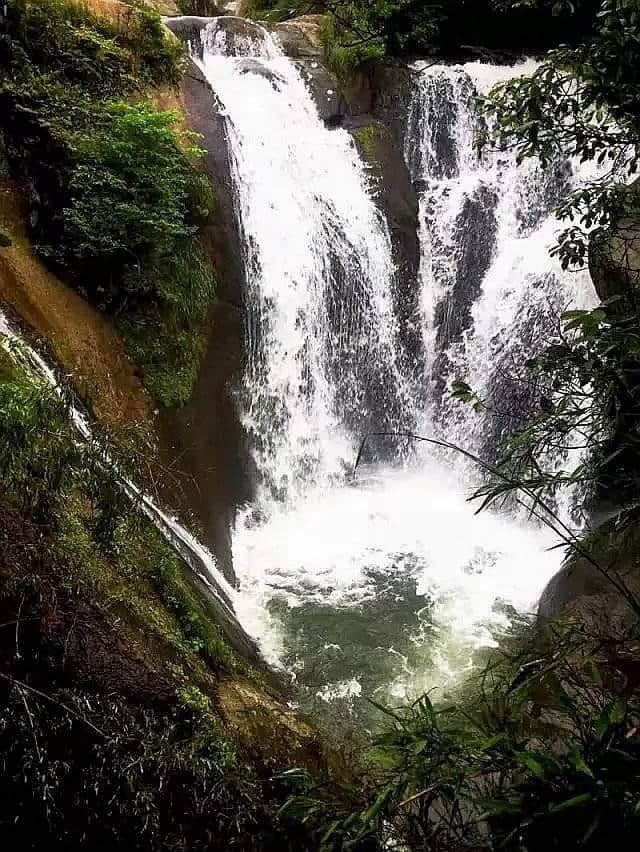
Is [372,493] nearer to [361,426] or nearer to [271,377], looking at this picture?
[361,426]

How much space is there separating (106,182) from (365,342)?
13.7 ft

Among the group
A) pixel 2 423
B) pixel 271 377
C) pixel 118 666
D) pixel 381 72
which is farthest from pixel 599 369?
pixel 381 72

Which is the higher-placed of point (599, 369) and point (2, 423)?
point (2, 423)

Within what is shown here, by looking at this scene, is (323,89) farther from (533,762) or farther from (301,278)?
(533,762)

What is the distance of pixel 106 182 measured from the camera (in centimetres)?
618

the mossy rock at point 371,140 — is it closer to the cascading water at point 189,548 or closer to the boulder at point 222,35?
the boulder at point 222,35

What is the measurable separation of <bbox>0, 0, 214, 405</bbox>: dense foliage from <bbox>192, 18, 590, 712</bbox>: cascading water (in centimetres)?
116

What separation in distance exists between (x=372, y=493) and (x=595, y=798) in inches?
284

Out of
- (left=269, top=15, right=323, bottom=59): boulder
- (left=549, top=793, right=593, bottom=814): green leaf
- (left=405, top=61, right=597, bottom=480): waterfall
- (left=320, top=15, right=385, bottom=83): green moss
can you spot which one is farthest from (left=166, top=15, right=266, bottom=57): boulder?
(left=549, top=793, right=593, bottom=814): green leaf

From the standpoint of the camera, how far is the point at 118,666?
3125 mm

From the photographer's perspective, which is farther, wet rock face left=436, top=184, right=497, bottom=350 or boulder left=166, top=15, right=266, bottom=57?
boulder left=166, top=15, right=266, bottom=57

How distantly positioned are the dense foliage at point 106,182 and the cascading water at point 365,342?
3.81 feet

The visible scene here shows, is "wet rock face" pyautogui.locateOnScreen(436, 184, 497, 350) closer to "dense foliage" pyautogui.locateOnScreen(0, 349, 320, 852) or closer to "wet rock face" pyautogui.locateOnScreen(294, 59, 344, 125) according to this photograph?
"wet rock face" pyautogui.locateOnScreen(294, 59, 344, 125)

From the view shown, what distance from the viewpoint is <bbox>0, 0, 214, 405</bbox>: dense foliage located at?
20.5 feet
